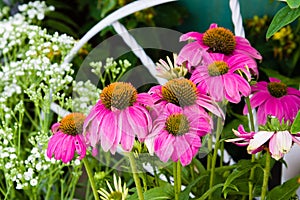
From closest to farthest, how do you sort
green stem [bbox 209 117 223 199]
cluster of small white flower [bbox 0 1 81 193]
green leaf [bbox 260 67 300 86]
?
green stem [bbox 209 117 223 199]
cluster of small white flower [bbox 0 1 81 193]
green leaf [bbox 260 67 300 86]

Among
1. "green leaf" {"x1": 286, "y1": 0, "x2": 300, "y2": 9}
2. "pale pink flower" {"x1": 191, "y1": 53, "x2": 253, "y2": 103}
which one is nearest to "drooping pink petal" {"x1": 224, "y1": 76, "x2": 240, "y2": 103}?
"pale pink flower" {"x1": 191, "y1": 53, "x2": 253, "y2": 103}

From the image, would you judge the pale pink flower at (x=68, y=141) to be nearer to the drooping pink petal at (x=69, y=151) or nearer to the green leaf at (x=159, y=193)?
the drooping pink petal at (x=69, y=151)

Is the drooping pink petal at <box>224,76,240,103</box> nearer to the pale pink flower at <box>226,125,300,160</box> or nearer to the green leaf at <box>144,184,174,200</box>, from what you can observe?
the pale pink flower at <box>226,125,300,160</box>

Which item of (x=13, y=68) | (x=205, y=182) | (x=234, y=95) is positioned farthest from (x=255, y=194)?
(x=13, y=68)

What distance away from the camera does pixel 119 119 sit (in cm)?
64

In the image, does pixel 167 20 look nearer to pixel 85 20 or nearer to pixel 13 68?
pixel 85 20

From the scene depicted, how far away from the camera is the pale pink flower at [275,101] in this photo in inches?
29.9

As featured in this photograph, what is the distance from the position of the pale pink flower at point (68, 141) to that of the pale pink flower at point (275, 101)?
0.23 m

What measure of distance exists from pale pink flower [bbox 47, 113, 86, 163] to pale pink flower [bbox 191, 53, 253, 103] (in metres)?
0.14

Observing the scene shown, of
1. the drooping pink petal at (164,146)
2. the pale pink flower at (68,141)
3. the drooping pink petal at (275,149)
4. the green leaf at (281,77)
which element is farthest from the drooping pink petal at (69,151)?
the green leaf at (281,77)

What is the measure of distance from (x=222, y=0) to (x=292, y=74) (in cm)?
25

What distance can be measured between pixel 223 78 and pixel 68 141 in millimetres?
189

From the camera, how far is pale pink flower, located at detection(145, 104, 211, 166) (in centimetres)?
64

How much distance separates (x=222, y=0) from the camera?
1481 mm
